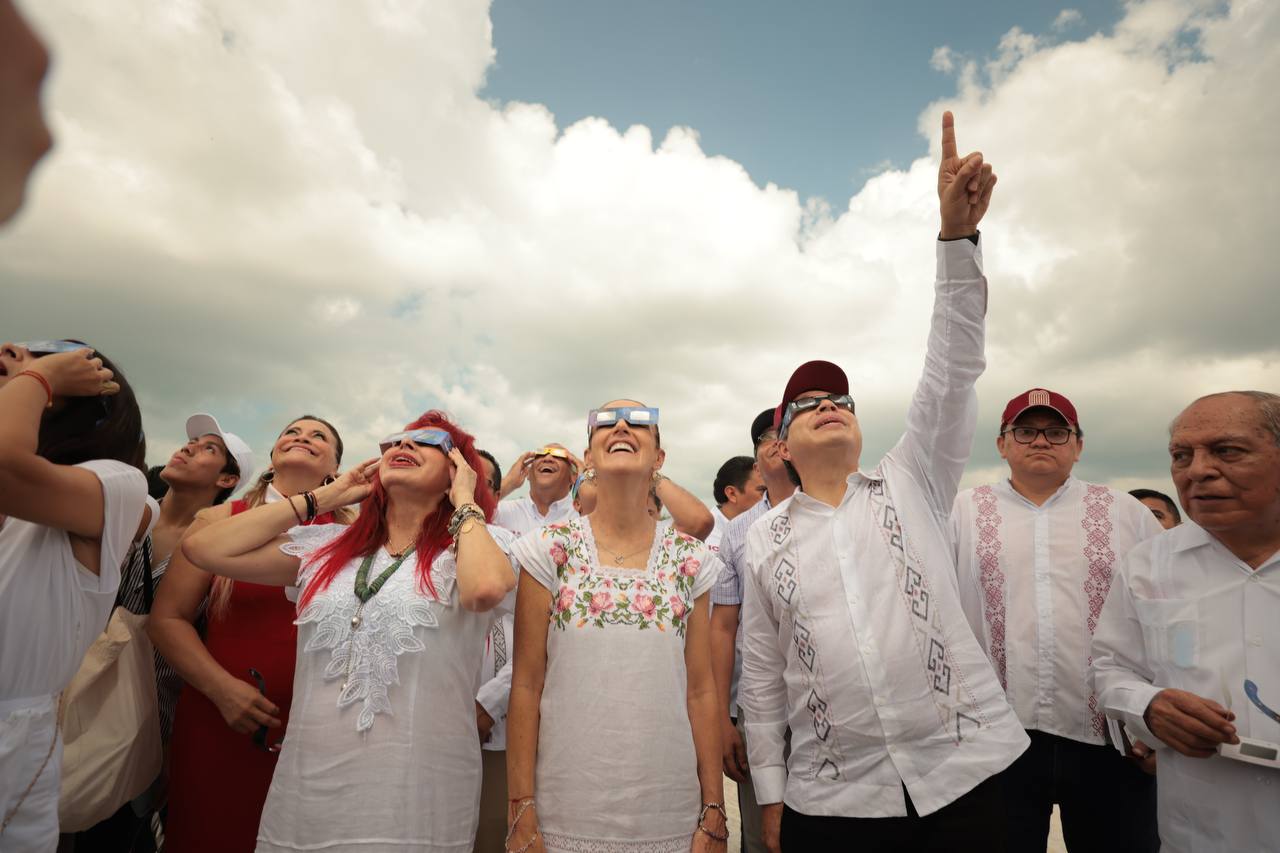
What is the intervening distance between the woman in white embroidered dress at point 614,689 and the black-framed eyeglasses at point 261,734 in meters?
1.36

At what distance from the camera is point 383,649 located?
9.08 feet

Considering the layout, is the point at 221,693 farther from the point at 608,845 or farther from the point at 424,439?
the point at 608,845

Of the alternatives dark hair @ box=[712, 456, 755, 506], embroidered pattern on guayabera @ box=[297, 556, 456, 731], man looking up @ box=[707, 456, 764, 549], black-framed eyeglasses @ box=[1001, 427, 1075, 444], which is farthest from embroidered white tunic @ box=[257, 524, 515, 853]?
dark hair @ box=[712, 456, 755, 506]

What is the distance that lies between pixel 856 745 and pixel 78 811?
3561mm

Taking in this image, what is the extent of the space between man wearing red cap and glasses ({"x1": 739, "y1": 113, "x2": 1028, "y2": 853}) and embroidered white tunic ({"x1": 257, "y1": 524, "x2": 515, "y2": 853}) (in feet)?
4.38

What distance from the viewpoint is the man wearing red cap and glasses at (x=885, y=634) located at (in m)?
2.59

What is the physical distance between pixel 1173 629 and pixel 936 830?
1.34 meters

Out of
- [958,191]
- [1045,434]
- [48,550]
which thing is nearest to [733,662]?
[1045,434]

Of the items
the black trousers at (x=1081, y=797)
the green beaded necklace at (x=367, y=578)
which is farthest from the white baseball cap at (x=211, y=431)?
the black trousers at (x=1081, y=797)

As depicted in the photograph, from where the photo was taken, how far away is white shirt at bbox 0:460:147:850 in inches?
96.1

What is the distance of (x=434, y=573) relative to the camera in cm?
301

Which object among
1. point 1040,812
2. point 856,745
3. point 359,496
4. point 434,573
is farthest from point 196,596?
point 1040,812

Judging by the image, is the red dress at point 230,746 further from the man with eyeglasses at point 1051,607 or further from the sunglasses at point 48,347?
the man with eyeglasses at point 1051,607

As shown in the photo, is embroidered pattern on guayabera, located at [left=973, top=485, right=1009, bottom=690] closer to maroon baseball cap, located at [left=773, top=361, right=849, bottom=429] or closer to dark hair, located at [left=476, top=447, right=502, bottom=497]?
maroon baseball cap, located at [left=773, top=361, right=849, bottom=429]
